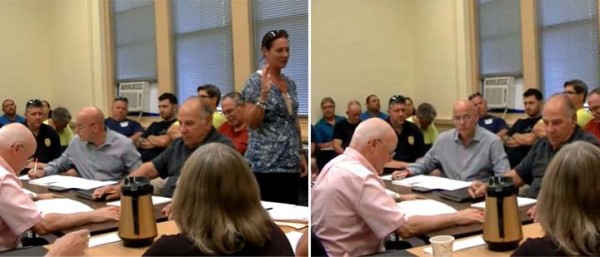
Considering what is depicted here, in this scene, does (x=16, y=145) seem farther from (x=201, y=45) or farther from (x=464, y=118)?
(x=464, y=118)

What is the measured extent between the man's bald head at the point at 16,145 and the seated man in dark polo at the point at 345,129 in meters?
0.86

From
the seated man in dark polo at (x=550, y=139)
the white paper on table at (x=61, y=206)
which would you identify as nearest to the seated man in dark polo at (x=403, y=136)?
the seated man in dark polo at (x=550, y=139)

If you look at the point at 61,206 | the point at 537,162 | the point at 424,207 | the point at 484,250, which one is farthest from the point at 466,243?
the point at 61,206

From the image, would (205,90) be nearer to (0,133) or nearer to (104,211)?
(104,211)

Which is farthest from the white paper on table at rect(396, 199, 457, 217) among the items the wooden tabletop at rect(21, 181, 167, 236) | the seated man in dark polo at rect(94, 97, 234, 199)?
the wooden tabletop at rect(21, 181, 167, 236)

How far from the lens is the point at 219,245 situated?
4.81ft

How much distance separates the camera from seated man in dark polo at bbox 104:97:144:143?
1.68 metres

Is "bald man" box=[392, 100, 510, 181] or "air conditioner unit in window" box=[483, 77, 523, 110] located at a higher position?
"air conditioner unit in window" box=[483, 77, 523, 110]

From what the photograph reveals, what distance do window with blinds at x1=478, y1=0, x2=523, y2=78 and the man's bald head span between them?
4.12ft

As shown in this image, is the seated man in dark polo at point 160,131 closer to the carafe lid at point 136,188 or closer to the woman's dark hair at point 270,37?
the carafe lid at point 136,188

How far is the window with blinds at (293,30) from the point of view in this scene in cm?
172

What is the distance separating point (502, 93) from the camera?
1.53 metres

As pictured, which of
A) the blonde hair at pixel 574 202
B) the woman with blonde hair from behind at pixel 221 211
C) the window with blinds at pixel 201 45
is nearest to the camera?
the blonde hair at pixel 574 202

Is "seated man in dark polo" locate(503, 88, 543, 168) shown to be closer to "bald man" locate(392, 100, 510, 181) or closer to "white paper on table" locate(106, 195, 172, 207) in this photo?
"bald man" locate(392, 100, 510, 181)
